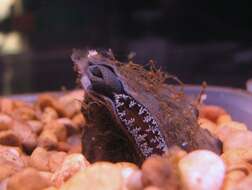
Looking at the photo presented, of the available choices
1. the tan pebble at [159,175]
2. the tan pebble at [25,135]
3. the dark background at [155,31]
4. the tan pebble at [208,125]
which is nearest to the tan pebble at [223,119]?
the tan pebble at [208,125]

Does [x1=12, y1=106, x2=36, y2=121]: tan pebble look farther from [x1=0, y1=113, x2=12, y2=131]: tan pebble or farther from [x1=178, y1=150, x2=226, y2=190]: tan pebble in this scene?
[x1=178, y1=150, x2=226, y2=190]: tan pebble

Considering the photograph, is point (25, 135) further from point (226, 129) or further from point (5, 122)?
point (226, 129)

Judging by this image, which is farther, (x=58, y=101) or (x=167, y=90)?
(x=58, y=101)

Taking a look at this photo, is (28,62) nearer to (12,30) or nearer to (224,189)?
(12,30)

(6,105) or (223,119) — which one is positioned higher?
(223,119)

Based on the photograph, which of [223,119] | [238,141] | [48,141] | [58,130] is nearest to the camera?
[238,141]

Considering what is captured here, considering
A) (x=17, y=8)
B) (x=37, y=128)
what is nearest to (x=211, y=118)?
(x=37, y=128)

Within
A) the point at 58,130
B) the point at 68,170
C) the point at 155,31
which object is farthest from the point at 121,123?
the point at 155,31
